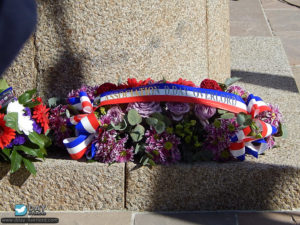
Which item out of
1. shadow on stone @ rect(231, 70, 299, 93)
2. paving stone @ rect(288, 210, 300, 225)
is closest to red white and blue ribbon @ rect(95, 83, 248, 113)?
paving stone @ rect(288, 210, 300, 225)

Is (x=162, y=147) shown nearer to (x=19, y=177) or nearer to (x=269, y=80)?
(x=19, y=177)

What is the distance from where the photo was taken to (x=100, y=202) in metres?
2.85

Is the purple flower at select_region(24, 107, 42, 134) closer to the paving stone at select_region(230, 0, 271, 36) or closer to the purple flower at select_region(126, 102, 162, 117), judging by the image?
the purple flower at select_region(126, 102, 162, 117)

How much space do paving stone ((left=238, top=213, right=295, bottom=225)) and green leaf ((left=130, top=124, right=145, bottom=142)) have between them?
2.44 feet

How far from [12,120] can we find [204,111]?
42.8 inches

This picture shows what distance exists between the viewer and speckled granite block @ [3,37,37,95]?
3057 mm

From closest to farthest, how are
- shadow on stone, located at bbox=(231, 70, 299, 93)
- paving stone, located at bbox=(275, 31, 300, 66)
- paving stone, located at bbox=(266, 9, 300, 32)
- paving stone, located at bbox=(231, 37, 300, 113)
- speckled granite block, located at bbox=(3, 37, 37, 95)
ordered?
speckled granite block, located at bbox=(3, 37, 37, 95) < paving stone, located at bbox=(231, 37, 300, 113) < shadow on stone, located at bbox=(231, 70, 299, 93) < paving stone, located at bbox=(275, 31, 300, 66) < paving stone, located at bbox=(266, 9, 300, 32)

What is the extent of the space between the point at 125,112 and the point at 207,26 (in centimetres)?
104

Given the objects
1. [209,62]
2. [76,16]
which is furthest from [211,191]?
[76,16]

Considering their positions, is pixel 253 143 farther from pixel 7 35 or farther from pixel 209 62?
pixel 7 35

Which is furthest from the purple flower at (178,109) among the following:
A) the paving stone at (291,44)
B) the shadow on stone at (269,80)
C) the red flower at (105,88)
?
the paving stone at (291,44)

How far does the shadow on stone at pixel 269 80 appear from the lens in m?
4.29

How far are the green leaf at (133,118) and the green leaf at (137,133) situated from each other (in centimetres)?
3

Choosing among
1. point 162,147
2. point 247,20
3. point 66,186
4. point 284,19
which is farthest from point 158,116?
point 284,19
